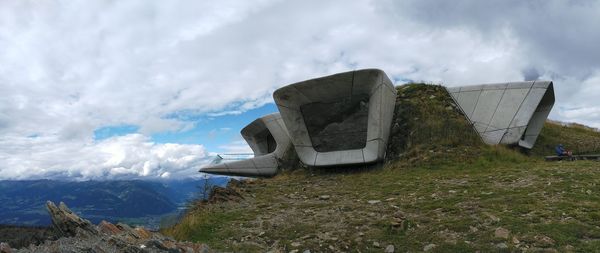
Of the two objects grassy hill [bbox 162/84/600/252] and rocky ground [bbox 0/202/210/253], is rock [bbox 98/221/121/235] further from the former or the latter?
grassy hill [bbox 162/84/600/252]

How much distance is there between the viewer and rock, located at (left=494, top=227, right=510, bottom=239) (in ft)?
26.5

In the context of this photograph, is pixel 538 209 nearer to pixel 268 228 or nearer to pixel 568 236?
pixel 568 236

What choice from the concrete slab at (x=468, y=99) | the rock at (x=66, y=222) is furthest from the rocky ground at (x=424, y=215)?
the concrete slab at (x=468, y=99)

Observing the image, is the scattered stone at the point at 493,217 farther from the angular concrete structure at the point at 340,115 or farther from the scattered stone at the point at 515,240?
the angular concrete structure at the point at 340,115

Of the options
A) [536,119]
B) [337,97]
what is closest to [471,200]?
[337,97]

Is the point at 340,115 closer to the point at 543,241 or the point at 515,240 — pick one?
the point at 515,240

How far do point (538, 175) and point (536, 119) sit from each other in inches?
568

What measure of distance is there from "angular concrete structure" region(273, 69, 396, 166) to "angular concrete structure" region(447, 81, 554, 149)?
478cm

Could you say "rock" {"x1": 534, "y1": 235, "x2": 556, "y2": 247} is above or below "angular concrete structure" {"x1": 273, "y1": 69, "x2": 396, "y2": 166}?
below

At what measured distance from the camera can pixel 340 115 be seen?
77.2 feet

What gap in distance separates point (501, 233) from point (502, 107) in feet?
56.4

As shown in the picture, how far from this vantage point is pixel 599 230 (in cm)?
776

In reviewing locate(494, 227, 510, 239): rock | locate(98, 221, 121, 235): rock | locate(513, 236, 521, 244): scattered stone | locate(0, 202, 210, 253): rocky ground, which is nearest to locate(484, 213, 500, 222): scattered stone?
locate(494, 227, 510, 239): rock

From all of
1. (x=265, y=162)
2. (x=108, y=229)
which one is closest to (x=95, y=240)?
(x=108, y=229)
